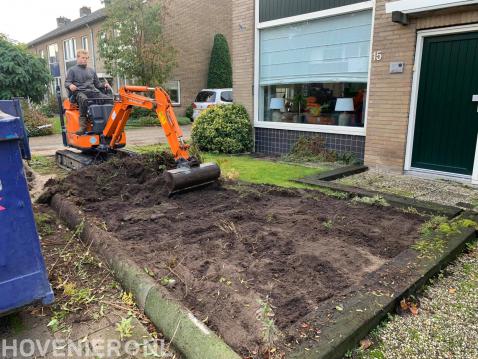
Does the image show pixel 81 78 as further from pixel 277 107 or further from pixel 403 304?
Result: pixel 403 304

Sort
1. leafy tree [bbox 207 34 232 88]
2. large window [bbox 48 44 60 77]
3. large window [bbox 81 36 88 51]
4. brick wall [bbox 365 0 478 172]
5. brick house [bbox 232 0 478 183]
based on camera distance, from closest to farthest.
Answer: brick house [bbox 232 0 478 183]
brick wall [bbox 365 0 478 172]
leafy tree [bbox 207 34 232 88]
large window [bbox 81 36 88 51]
large window [bbox 48 44 60 77]

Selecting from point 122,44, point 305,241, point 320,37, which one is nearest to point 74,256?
point 305,241

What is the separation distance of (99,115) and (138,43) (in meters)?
13.6

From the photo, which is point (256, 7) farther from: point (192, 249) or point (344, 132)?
point (192, 249)

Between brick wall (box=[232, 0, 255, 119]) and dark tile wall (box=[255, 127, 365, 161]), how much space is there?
0.73m

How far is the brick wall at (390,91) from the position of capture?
653 cm

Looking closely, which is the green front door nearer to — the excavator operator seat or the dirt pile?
the dirt pile

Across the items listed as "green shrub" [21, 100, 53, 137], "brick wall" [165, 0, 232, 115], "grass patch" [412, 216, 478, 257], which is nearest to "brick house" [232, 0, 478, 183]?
"grass patch" [412, 216, 478, 257]

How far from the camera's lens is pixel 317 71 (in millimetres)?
8383

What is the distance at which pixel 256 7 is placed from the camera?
9.31 metres

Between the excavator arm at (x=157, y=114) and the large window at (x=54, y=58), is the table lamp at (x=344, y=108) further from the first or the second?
the large window at (x=54, y=58)

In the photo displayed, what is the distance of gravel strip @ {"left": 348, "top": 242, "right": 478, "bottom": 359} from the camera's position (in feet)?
7.87

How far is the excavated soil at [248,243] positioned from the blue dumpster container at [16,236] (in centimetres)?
97

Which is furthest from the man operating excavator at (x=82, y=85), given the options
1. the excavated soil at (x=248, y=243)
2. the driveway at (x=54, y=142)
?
the driveway at (x=54, y=142)
